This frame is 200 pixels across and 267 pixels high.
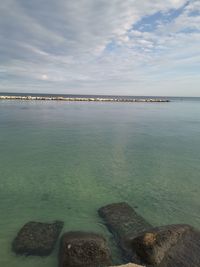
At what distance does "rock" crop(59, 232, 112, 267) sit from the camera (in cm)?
577

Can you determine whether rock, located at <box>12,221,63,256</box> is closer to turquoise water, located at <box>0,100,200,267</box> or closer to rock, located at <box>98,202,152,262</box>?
turquoise water, located at <box>0,100,200,267</box>

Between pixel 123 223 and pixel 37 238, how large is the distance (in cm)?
261

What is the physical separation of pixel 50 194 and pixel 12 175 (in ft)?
10.3

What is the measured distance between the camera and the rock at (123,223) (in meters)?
6.89

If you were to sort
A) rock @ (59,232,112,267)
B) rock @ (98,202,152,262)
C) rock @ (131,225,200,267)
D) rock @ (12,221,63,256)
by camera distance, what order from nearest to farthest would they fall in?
rock @ (131,225,200,267) < rock @ (59,232,112,267) < rock @ (12,221,63,256) < rock @ (98,202,152,262)

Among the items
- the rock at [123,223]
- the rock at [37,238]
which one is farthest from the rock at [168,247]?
the rock at [37,238]

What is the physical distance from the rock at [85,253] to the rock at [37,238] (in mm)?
789

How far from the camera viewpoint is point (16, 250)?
6734 millimetres

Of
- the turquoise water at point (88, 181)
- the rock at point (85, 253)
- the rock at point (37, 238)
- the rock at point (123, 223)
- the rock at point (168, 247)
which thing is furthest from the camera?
the turquoise water at point (88, 181)

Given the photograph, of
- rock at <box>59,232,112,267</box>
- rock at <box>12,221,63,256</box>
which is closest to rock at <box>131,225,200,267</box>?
rock at <box>59,232,112,267</box>

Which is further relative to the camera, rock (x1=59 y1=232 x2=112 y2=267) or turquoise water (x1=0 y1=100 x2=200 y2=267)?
turquoise water (x1=0 y1=100 x2=200 y2=267)

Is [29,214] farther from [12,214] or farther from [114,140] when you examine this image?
[114,140]

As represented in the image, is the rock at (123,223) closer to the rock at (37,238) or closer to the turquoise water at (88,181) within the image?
the turquoise water at (88,181)

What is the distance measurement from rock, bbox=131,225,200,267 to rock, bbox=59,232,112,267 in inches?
33.8
